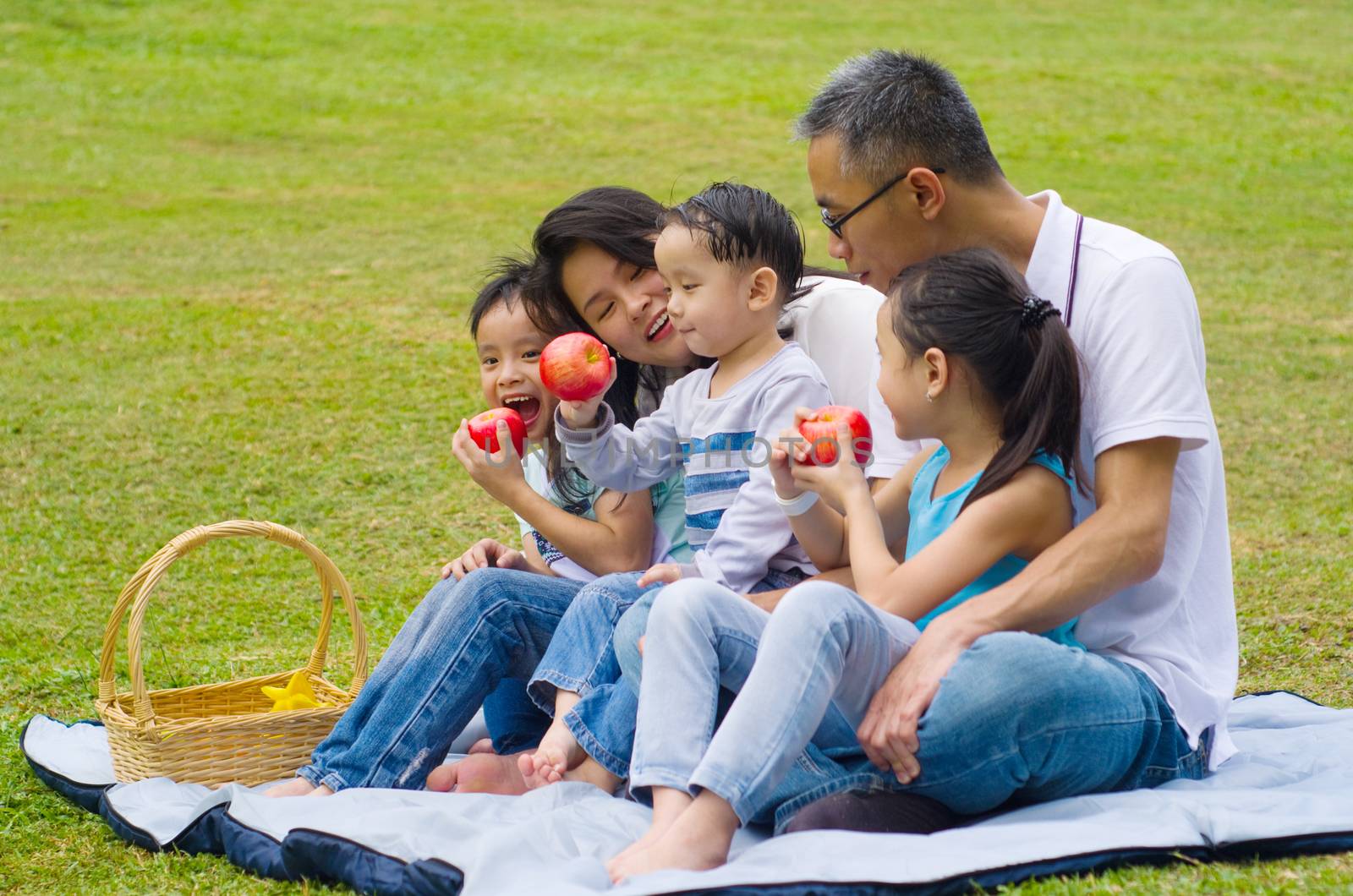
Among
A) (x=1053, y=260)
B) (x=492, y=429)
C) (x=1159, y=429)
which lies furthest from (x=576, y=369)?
(x=1159, y=429)

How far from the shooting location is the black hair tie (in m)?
3.13

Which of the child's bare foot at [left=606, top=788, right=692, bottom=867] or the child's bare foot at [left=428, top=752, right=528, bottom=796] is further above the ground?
the child's bare foot at [left=606, top=788, right=692, bottom=867]

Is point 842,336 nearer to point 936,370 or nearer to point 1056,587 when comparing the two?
point 936,370

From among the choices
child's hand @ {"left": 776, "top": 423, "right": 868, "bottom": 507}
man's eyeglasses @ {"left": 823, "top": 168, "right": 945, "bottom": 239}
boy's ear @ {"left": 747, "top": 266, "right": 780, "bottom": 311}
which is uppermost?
man's eyeglasses @ {"left": 823, "top": 168, "right": 945, "bottom": 239}

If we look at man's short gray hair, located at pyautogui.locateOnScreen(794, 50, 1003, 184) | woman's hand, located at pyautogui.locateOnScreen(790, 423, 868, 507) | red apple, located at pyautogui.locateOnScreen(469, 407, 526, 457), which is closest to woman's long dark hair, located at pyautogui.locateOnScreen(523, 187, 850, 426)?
red apple, located at pyautogui.locateOnScreen(469, 407, 526, 457)

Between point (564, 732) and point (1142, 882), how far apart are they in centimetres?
133

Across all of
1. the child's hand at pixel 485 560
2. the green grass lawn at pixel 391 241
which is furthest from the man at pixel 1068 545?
the child's hand at pixel 485 560

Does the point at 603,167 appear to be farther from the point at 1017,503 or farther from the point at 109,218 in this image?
the point at 1017,503

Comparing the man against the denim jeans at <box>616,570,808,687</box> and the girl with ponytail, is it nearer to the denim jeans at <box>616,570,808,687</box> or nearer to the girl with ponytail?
the girl with ponytail

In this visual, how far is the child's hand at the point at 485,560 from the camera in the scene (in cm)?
411

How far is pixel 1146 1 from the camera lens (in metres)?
25.0

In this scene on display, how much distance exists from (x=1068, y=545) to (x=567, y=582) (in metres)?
1.41

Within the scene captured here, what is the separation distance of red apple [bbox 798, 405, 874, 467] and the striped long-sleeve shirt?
0.90 feet

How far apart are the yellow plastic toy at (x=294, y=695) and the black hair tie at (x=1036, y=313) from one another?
232 cm
